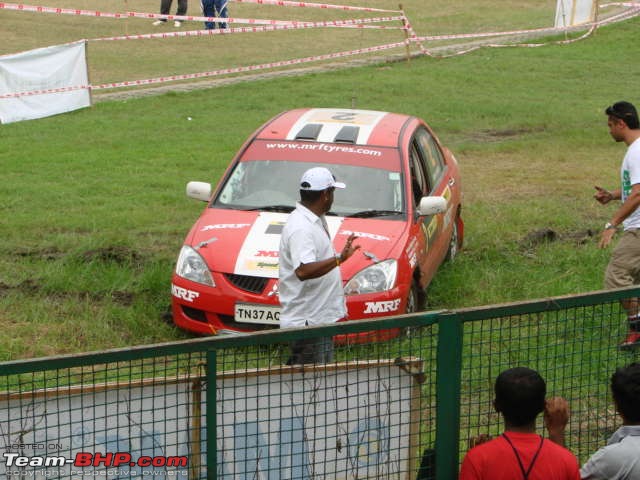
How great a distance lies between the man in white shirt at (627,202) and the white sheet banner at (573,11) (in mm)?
21329

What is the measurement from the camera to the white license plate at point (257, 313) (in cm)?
712

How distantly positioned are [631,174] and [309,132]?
112 inches

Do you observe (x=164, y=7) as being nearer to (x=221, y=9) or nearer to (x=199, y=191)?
(x=221, y=9)

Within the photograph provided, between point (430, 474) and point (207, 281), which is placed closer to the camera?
point (430, 474)

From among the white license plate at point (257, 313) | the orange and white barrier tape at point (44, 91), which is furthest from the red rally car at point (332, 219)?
the orange and white barrier tape at point (44, 91)

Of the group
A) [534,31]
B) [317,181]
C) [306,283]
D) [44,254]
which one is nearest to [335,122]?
[44,254]

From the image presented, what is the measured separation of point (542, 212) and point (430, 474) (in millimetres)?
7415

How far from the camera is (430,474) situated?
4336 millimetres

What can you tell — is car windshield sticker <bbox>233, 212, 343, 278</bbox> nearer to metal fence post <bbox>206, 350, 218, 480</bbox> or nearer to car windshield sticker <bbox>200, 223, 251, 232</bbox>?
car windshield sticker <bbox>200, 223, 251, 232</bbox>

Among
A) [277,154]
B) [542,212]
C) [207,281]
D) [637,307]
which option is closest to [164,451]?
[637,307]

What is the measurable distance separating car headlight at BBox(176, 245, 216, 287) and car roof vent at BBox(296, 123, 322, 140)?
160 centimetres

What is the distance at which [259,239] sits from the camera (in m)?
7.64

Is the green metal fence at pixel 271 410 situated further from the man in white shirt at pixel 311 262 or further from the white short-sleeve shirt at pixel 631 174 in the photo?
the white short-sleeve shirt at pixel 631 174

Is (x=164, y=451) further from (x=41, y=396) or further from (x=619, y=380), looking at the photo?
(x=619, y=380)
